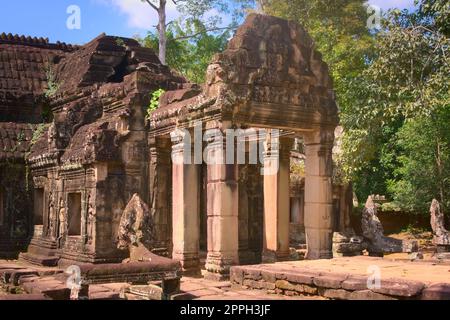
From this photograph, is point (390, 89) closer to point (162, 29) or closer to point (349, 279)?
point (349, 279)

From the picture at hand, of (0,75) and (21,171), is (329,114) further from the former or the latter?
(0,75)

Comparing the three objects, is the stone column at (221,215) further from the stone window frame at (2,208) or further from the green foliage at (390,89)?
the stone window frame at (2,208)

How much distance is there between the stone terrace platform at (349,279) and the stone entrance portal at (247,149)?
109 cm

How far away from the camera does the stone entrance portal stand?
34.5ft

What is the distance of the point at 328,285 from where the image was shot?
8016 mm

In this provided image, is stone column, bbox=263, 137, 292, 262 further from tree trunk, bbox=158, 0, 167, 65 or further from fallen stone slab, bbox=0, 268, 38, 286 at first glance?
tree trunk, bbox=158, 0, 167, 65

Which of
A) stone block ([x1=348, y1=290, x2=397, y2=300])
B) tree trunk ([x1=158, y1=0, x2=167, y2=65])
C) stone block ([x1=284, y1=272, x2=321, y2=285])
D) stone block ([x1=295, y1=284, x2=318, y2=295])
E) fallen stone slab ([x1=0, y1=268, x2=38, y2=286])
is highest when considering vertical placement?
tree trunk ([x1=158, y1=0, x2=167, y2=65])

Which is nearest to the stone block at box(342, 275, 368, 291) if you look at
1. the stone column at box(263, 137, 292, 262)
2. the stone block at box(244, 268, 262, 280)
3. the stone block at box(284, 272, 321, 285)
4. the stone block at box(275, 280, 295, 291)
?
the stone block at box(284, 272, 321, 285)

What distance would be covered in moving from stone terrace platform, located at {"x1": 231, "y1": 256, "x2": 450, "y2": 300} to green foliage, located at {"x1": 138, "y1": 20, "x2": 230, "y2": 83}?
22.3 meters

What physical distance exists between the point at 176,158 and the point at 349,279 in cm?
525

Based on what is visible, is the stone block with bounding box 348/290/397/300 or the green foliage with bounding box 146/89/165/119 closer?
the stone block with bounding box 348/290/397/300

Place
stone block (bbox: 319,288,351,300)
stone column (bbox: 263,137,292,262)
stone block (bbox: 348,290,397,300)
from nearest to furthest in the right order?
stone block (bbox: 348,290,397,300)
stone block (bbox: 319,288,351,300)
stone column (bbox: 263,137,292,262)

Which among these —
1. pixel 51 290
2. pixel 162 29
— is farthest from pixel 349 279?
pixel 162 29
